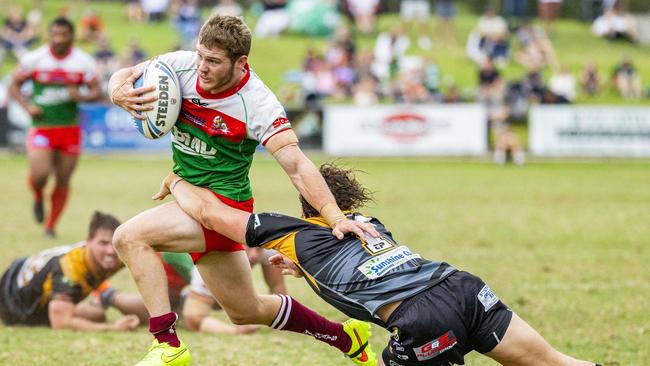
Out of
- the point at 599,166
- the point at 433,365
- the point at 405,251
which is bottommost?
the point at 599,166

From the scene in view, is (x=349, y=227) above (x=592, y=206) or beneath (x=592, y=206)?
above

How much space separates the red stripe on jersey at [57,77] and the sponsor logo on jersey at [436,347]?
28.2 feet

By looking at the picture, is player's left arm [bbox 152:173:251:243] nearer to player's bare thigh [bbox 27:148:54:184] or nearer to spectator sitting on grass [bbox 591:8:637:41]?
player's bare thigh [bbox 27:148:54:184]

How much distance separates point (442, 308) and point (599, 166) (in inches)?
747

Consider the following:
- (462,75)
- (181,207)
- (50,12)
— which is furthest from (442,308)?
(50,12)

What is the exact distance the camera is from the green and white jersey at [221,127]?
528cm

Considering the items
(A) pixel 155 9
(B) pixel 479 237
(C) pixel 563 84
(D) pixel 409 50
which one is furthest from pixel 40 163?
Answer: (A) pixel 155 9

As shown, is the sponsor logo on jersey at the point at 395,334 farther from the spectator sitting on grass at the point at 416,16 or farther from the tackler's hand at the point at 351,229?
the spectator sitting on grass at the point at 416,16

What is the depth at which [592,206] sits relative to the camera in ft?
51.0

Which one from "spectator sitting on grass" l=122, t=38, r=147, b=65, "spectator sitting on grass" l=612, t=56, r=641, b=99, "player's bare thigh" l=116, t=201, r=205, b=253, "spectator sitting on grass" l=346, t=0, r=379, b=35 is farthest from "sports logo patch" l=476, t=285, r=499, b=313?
"spectator sitting on grass" l=346, t=0, r=379, b=35

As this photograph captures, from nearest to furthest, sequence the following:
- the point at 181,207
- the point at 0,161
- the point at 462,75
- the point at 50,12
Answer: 1. the point at 181,207
2. the point at 0,161
3. the point at 462,75
4. the point at 50,12

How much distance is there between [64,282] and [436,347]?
11.4ft

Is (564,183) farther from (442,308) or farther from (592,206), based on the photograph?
(442,308)

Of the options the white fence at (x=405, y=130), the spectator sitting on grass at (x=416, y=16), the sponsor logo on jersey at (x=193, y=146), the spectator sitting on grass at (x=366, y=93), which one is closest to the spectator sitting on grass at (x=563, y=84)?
the white fence at (x=405, y=130)
